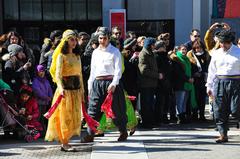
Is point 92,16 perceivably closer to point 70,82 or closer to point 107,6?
point 107,6

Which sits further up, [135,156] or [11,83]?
[11,83]

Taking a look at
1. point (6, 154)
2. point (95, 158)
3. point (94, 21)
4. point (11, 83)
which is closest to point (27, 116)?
point (11, 83)

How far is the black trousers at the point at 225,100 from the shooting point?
8.80 m

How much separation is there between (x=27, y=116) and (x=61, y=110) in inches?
60.7

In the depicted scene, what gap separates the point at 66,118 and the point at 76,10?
35.1ft

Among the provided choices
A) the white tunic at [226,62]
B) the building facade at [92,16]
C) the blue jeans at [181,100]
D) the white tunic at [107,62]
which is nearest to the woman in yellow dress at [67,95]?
the white tunic at [107,62]

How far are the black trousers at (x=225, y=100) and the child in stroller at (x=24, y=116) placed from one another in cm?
322

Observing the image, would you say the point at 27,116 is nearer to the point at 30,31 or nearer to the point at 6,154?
the point at 6,154

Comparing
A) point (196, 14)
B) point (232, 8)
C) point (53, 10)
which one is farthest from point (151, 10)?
point (53, 10)

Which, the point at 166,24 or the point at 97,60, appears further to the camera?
the point at 166,24

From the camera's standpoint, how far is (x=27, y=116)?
965 cm

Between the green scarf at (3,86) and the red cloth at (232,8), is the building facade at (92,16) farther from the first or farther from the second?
the green scarf at (3,86)

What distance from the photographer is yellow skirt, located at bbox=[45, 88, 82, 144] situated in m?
8.31

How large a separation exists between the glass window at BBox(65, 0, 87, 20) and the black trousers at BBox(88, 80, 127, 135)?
9858 millimetres
